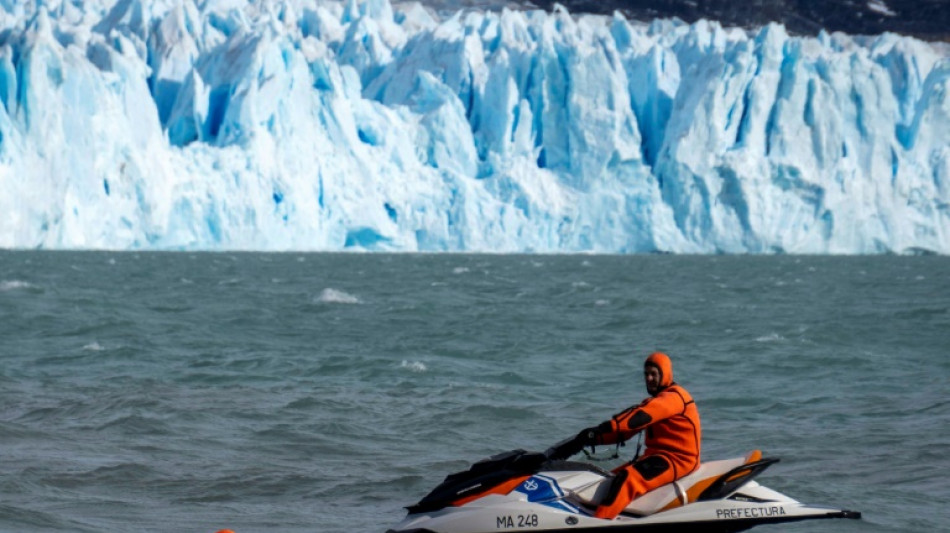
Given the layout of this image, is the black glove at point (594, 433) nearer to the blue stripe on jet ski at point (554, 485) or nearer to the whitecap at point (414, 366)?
the blue stripe on jet ski at point (554, 485)

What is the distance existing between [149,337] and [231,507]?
450 inches

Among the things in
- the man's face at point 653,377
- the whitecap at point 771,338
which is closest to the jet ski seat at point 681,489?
the man's face at point 653,377

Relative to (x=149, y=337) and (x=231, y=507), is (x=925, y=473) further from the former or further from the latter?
(x=149, y=337)

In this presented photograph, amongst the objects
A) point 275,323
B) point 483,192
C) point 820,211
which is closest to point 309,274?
point 483,192

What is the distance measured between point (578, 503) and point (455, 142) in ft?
151

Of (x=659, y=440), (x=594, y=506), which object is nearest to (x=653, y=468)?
(x=659, y=440)

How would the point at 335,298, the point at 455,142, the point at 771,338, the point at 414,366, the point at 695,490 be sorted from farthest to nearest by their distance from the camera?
the point at 455,142, the point at 335,298, the point at 771,338, the point at 414,366, the point at 695,490

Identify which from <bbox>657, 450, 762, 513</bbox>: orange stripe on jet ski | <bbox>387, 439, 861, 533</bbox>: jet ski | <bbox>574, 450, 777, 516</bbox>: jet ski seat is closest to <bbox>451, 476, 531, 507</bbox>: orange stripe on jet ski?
<bbox>387, 439, 861, 533</bbox>: jet ski

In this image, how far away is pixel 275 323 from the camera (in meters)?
21.9

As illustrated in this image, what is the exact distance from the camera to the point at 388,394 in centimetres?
1303

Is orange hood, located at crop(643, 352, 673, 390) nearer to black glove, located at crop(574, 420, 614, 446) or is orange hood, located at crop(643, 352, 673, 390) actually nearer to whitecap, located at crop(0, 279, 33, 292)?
black glove, located at crop(574, 420, 614, 446)

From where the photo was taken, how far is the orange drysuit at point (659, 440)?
5988 mm

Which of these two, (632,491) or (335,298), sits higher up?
(632,491)

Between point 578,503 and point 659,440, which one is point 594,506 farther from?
point 659,440
